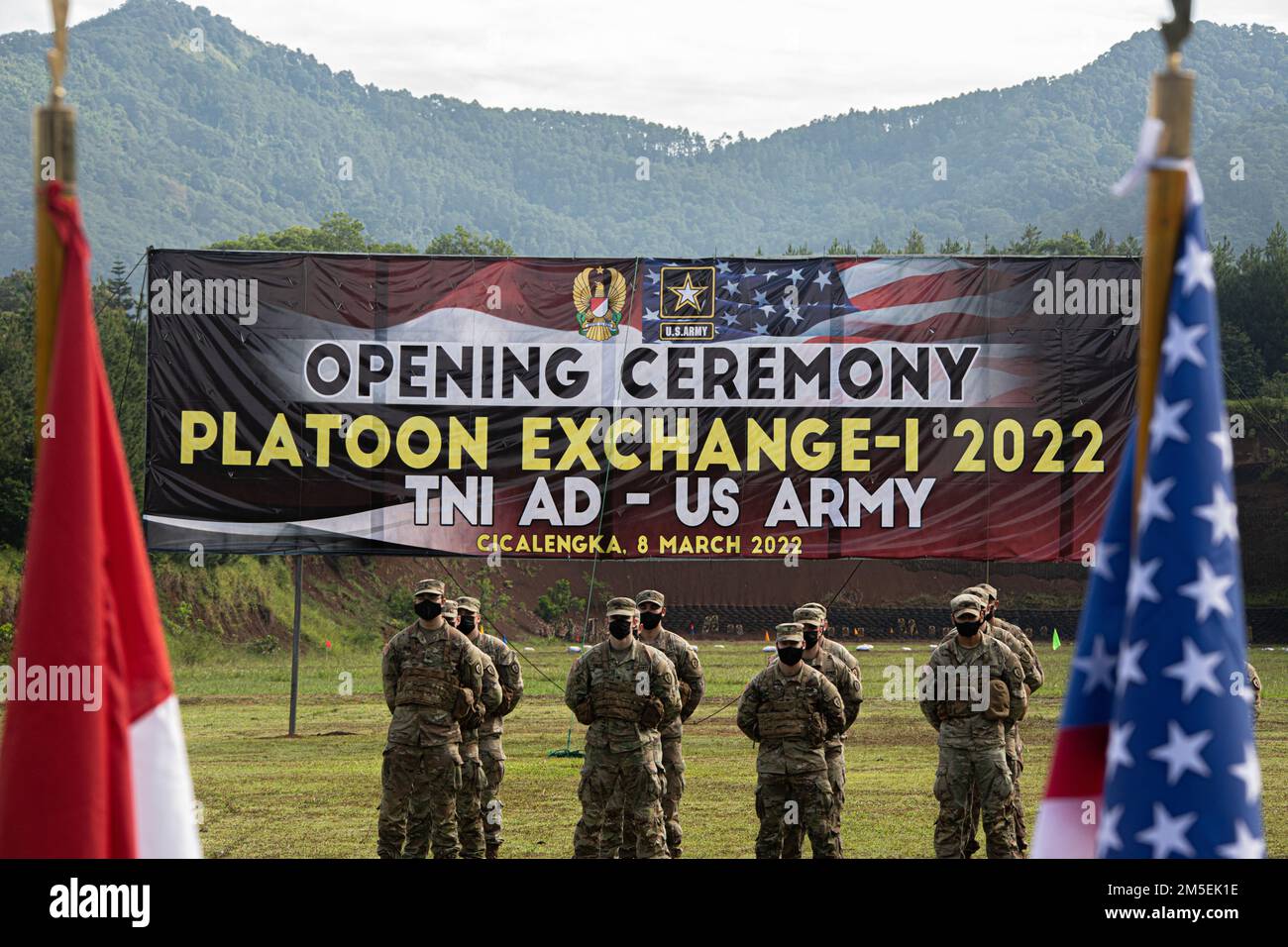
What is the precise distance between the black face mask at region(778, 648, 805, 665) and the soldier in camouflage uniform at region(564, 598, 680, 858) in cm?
83

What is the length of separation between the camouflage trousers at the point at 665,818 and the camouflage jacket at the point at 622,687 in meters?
0.40

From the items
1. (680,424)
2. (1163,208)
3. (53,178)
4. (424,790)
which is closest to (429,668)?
(424,790)

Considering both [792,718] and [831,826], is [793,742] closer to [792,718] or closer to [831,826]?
[792,718]

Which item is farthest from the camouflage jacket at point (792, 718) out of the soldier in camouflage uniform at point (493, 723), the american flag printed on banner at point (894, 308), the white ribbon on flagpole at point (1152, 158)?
the white ribbon on flagpole at point (1152, 158)

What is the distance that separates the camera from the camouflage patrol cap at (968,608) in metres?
12.1

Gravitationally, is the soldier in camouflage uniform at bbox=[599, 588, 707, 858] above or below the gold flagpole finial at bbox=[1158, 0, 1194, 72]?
below

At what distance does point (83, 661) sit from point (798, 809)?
8.29 meters

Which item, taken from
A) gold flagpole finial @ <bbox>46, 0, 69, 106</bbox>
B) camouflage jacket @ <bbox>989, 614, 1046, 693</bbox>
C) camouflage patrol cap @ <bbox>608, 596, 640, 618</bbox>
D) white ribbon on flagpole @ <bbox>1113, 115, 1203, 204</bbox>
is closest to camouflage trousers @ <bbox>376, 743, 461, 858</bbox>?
camouflage patrol cap @ <bbox>608, 596, 640, 618</bbox>

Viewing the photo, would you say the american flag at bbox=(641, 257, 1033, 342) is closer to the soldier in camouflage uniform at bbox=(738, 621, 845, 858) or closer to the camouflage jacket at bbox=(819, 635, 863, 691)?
the camouflage jacket at bbox=(819, 635, 863, 691)

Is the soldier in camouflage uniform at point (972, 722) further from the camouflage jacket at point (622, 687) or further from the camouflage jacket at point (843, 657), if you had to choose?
the camouflage jacket at point (622, 687)

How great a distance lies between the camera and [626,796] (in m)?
12.2

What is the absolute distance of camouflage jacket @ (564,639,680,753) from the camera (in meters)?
12.1
